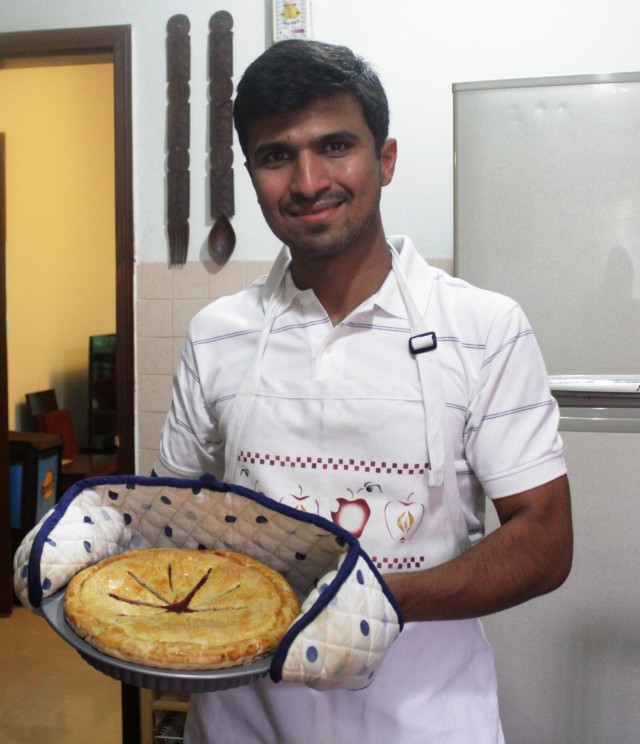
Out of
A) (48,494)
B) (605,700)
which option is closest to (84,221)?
(48,494)

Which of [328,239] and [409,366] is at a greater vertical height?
[328,239]

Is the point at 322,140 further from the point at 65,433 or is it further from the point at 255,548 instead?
the point at 65,433

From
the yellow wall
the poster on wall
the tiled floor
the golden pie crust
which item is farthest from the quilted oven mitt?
the yellow wall

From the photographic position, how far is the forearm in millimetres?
948

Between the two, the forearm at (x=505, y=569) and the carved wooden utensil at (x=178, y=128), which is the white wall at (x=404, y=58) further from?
the forearm at (x=505, y=569)

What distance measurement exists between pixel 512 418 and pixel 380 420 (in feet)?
0.57

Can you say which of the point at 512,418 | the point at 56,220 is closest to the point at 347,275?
the point at 512,418

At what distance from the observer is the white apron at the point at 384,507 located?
3.52 ft

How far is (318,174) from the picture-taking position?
1.08 metres

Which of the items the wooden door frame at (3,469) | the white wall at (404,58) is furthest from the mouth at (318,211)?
the wooden door frame at (3,469)

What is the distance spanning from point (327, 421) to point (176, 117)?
188cm

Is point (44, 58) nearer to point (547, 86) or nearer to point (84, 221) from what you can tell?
point (547, 86)

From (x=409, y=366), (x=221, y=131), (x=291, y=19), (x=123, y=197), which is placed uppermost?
(x=291, y=19)

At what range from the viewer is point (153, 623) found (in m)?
0.86
